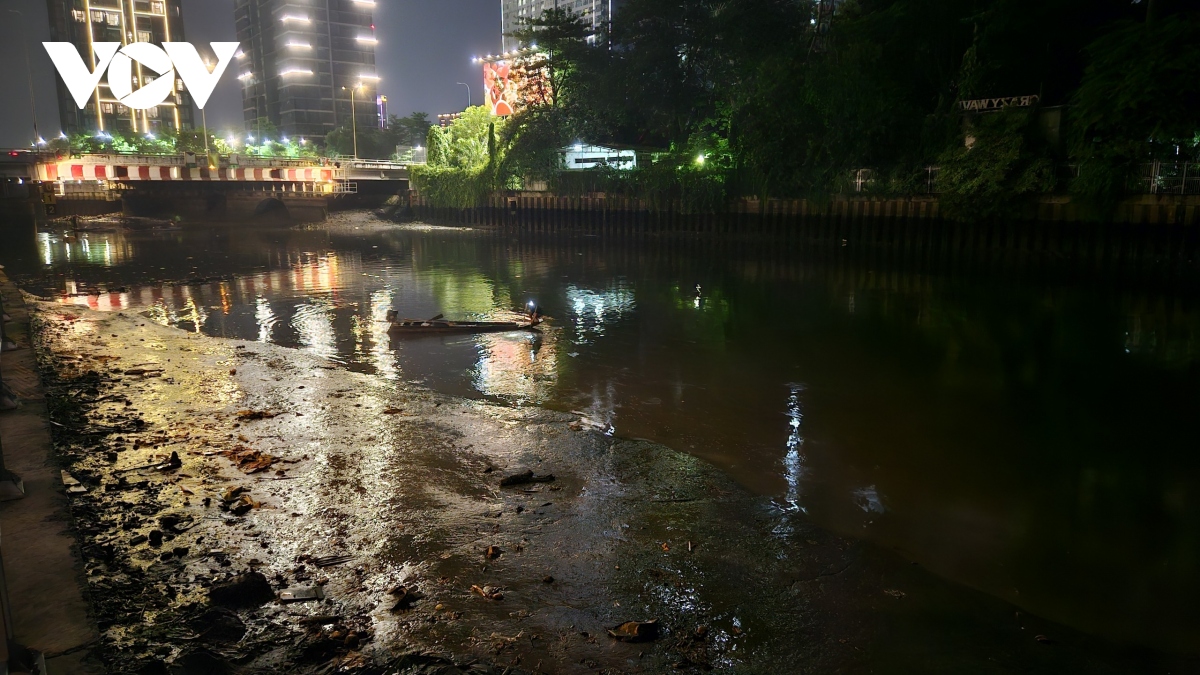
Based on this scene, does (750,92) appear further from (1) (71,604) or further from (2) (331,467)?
(1) (71,604)

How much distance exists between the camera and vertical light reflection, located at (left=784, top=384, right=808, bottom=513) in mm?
8812

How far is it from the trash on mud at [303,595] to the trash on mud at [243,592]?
10 centimetres

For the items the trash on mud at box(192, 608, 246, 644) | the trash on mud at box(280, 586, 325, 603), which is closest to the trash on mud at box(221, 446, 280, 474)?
the trash on mud at box(280, 586, 325, 603)

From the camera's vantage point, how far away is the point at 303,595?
584 cm

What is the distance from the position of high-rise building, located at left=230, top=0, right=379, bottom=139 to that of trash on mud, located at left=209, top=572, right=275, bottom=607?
149725mm

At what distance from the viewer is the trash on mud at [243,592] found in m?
5.65

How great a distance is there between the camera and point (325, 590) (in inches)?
237

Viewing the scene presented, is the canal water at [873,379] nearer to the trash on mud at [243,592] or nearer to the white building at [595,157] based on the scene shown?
the trash on mud at [243,592]

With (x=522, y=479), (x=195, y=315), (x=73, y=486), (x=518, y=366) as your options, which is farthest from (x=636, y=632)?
(x=195, y=315)

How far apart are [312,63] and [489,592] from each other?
16181 centimetres

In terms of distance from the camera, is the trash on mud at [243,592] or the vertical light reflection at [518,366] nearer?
the trash on mud at [243,592]

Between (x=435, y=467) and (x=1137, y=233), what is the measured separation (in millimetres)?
30972

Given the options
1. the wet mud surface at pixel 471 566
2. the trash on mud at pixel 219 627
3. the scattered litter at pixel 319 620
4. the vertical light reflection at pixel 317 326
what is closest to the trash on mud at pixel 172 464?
the wet mud surface at pixel 471 566

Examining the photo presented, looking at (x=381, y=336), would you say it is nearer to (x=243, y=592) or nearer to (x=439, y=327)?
(x=439, y=327)
